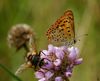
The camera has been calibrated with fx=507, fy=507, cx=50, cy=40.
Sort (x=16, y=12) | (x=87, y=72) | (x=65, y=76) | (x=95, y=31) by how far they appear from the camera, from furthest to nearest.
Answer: (x=16, y=12) → (x=95, y=31) → (x=87, y=72) → (x=65, y=76)

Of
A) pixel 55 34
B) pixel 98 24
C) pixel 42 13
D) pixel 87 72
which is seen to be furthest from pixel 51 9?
pixel 55 34

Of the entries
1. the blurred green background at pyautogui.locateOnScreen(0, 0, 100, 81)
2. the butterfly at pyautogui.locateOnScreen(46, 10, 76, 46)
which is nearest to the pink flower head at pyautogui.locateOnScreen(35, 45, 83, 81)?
the butterfly at pyautogui.locateOnScreen(46, 10, 76, 46)

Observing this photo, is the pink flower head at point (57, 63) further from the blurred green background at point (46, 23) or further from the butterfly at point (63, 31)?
the blurred green background at point (46, 23)

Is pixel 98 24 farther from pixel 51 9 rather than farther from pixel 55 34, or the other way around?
pixel 55 34

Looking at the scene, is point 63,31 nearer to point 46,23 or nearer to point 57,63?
point 57,63

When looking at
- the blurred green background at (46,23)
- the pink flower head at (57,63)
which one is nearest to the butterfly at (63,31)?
the pink flower head at (57,63)

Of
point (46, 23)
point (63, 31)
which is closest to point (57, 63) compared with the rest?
point (63, 31)

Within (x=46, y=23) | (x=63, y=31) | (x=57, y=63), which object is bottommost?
(x=57, y=63)
